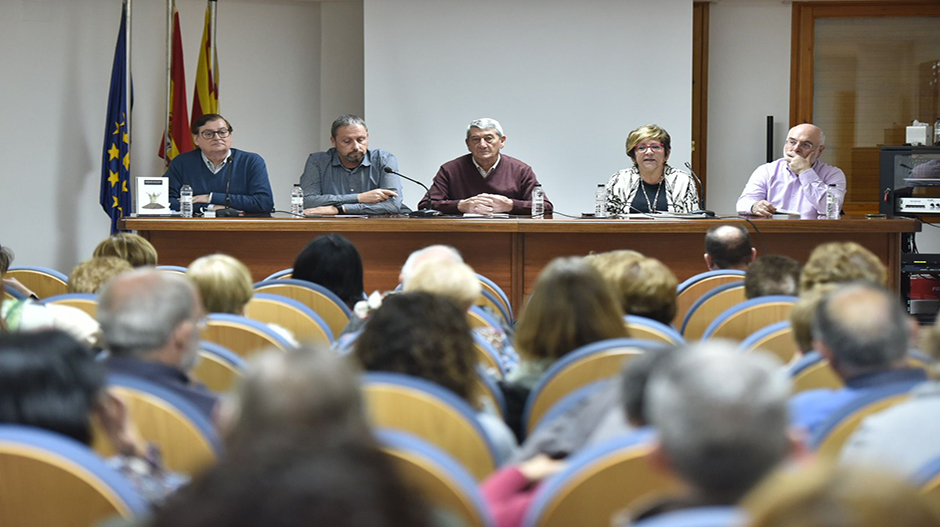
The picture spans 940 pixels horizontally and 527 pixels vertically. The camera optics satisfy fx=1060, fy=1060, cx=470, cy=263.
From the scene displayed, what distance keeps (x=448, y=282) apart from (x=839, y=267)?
1144mm

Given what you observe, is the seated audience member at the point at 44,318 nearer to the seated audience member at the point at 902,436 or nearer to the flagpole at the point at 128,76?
the seated audience member at the point at 902,436

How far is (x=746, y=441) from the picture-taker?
1246 mm

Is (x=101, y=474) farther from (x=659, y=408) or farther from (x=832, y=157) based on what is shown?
(x=832, y=157)

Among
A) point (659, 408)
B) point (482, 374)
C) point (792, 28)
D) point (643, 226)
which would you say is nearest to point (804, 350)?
point (482, 374)

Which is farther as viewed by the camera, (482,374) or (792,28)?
(792,28)

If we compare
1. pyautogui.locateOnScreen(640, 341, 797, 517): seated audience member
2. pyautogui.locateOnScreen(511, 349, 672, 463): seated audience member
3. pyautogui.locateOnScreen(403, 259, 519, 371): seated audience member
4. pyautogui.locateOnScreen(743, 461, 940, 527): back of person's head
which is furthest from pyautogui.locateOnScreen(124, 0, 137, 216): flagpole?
pyautogui.locateOnScreen(743, 461, 940, 527): back of person's head

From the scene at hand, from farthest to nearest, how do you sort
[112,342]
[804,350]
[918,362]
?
[804,350], [918,362], [112,342]

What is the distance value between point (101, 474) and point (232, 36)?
7.38 metres

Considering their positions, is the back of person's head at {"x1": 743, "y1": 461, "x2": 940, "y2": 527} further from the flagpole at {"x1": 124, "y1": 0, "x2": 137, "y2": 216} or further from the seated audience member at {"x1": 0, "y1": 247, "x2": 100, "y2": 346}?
the flagpole at {"x1": 124, "y1": 0, "x2": 137, "y2": 216}

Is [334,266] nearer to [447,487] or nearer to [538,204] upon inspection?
[538,204]

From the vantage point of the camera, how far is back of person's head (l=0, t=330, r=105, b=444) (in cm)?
164

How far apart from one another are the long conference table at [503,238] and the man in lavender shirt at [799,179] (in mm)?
743

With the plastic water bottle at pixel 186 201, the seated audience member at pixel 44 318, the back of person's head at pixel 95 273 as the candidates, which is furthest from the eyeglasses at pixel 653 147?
the seated audience member at pixel 44 318

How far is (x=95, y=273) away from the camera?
3.65 meters
